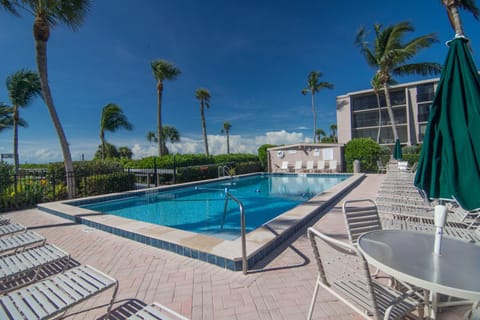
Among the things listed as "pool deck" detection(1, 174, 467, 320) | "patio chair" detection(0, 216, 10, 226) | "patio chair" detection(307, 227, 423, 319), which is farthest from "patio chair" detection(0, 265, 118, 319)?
"patio chair" detection(0, 216, 10, 226)

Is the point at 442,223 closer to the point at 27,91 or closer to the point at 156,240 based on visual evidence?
the point at 156,240

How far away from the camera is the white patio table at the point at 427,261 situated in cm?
128

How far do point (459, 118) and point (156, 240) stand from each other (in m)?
4.17

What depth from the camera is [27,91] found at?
15.0 metres

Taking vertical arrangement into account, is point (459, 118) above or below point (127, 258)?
above

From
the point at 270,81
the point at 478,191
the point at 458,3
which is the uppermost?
the point at 270,81

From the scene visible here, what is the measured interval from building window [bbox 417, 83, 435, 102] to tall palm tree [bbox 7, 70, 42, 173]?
36776 millimetres

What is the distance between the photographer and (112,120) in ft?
74.6

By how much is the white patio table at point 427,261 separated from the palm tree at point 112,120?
82.8 ft

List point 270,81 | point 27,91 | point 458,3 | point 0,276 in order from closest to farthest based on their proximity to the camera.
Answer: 1. point 0,276
2. point 458,3
3. point 27,91
4. point 270,81

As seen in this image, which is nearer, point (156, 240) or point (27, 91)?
point (156, 240)

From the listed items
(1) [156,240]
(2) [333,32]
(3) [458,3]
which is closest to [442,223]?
(1) [156,240]

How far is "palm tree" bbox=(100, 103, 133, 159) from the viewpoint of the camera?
877 inches

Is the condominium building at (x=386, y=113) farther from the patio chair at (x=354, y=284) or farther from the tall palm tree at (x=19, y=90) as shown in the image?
the tall palm tree at (x=19, y=90)
